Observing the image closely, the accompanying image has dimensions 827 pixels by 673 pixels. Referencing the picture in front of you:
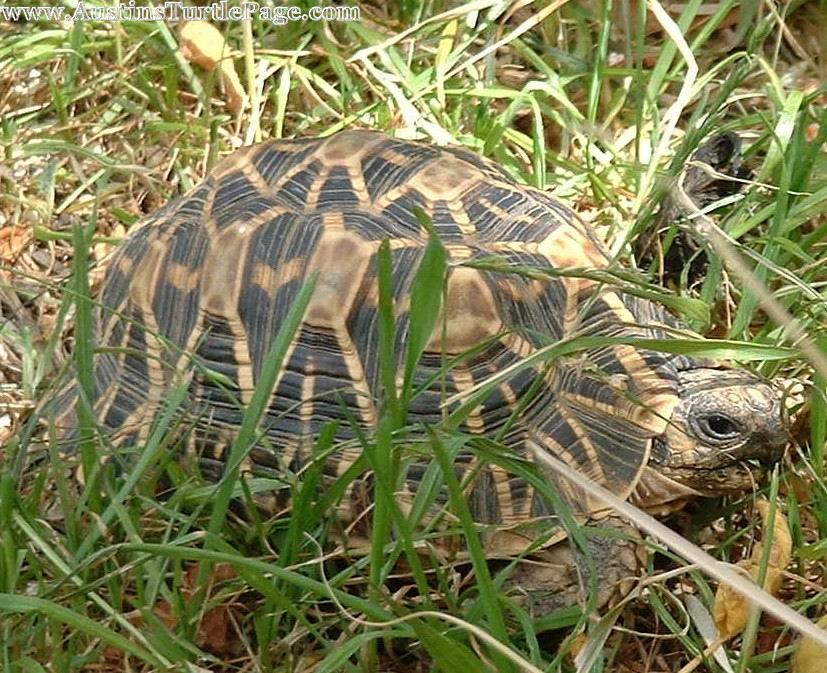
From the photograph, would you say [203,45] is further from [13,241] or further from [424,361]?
[424,361]

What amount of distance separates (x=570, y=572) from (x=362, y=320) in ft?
1.64

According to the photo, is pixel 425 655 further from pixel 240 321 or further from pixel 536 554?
pixel 240 321

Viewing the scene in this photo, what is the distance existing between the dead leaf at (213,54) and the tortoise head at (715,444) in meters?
1.30

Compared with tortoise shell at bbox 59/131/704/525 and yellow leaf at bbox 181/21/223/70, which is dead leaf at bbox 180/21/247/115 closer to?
yellow leaf at bbox 181/21/223/70

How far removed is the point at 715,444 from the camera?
1804 mm

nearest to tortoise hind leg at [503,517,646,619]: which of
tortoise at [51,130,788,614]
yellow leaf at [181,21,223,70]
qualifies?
tortoise at [51,130,788,614]

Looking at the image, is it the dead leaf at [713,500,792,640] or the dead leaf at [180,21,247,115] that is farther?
the dead leaf at [180,21,247,115]

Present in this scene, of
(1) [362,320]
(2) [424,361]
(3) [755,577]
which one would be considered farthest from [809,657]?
(1) [362,320]

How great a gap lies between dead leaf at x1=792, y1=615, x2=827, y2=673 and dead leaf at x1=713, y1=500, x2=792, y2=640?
0.10 meters

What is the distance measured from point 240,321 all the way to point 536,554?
0.59 m

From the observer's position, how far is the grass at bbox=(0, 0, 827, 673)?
1.49 m

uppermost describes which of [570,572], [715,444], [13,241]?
[13,241]

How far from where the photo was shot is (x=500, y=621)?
139cm

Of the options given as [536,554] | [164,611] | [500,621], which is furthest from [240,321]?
[500,621]
